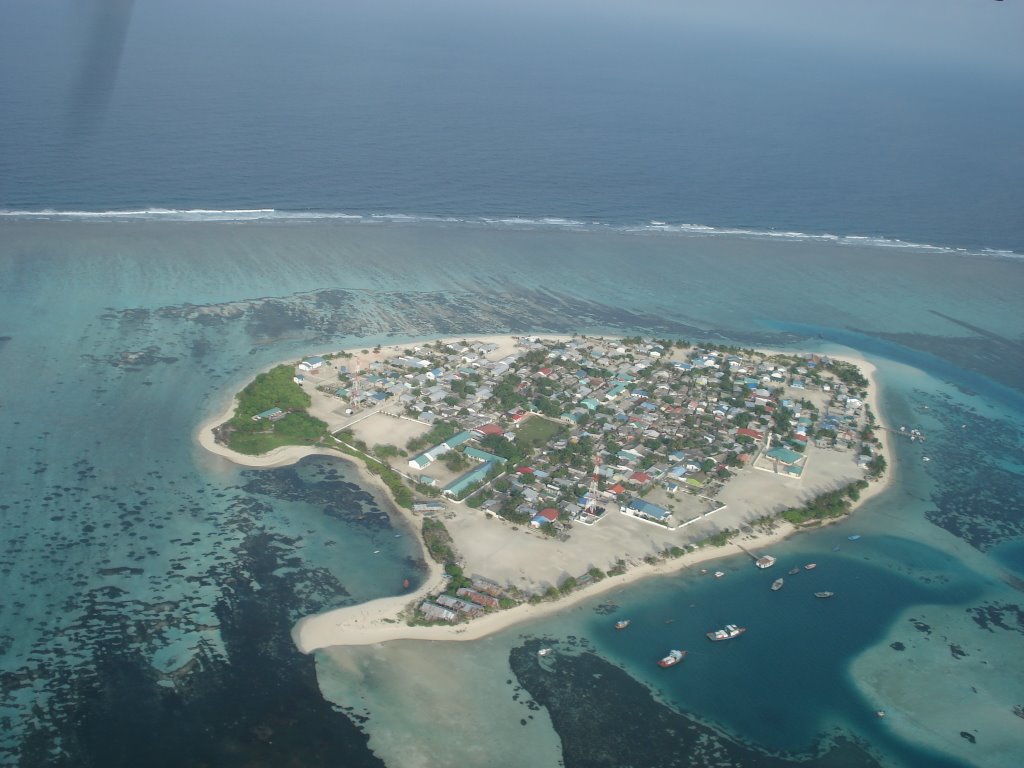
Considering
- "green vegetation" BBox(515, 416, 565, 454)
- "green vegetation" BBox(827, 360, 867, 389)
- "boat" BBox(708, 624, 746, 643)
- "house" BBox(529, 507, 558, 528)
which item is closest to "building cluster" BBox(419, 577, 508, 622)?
"house" BBox(529, 507, 558, 528)

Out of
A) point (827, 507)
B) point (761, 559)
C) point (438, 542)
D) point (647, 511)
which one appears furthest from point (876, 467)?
point (438, 542)

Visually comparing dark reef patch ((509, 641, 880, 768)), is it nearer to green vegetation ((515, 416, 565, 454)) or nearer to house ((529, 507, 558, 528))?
house ((529, 507, 558, 528))

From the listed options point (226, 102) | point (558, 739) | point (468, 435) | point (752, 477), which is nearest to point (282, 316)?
point (468, 435)

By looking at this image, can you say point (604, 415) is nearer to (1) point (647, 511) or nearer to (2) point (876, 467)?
(1) point (647, 511)

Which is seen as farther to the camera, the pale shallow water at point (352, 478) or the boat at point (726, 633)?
the boat at point (726, 633)

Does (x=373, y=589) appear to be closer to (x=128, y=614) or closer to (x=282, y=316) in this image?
(x=128, y=614)

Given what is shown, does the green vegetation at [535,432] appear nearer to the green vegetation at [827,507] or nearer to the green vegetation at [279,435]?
the green vegetation at [279,435]

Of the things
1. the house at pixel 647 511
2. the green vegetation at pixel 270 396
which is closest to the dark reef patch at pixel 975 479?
the house at pixel 647 511
